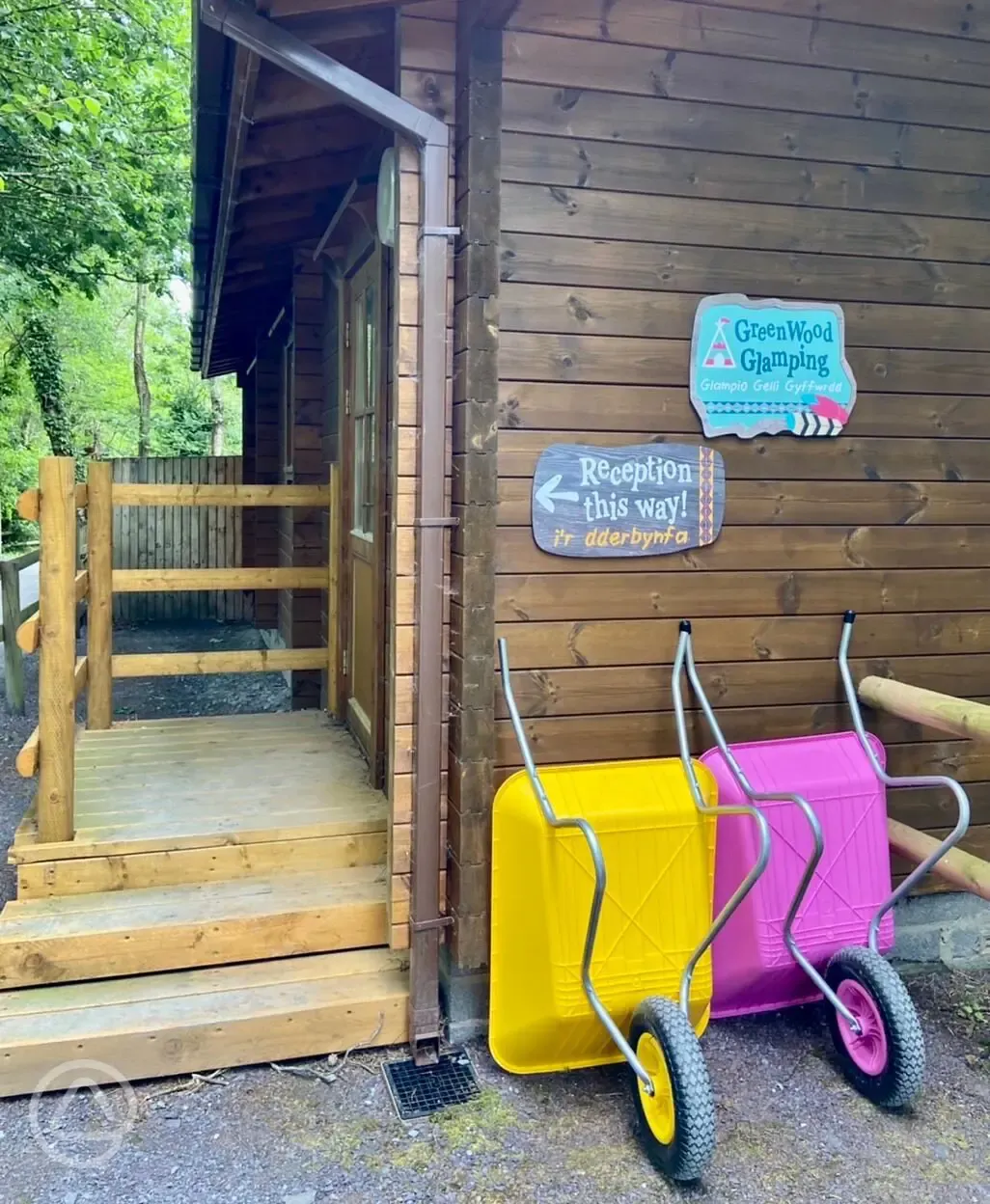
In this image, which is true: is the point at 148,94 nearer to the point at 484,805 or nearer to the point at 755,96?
the point at 755,96

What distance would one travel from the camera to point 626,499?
3.04 metres

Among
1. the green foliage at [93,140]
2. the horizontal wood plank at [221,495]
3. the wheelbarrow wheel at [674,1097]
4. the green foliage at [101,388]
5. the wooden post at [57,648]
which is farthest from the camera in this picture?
the green foliage at [101,388]

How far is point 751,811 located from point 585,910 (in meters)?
0.57

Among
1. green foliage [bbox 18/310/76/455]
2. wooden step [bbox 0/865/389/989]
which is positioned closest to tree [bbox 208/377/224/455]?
green foliage [bbox 18/310/76/455]

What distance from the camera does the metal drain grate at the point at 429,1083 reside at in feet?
9.04

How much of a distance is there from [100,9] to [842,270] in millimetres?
9774

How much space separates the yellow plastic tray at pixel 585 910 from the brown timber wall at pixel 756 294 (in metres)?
0.23

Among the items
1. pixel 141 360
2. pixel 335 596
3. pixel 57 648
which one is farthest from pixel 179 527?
pixel 141 360

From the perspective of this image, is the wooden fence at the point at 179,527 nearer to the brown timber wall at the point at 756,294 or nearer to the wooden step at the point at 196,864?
the wooden step at the point at 196,864

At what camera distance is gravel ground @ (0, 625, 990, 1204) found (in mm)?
2430

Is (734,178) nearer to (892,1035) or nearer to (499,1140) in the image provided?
(892,1035)

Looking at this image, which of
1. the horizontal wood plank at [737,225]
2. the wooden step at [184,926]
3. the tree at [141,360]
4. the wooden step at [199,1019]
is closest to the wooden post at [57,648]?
the wooden step at [184,926]

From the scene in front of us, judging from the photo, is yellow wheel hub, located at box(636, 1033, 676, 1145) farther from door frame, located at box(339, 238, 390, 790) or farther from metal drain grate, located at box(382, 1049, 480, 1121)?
door frame, located at box(339, 238, 390, 790)

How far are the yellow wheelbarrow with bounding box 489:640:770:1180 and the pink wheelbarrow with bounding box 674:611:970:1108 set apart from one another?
0.44ft
